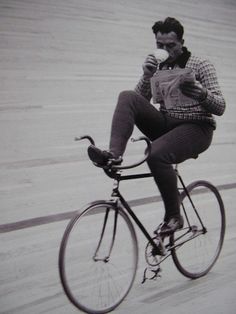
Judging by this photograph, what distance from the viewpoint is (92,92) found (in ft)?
21.5

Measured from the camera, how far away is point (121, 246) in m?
3.12

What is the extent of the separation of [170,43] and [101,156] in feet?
2.71

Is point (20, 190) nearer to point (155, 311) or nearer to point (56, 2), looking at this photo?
point (155, 311)

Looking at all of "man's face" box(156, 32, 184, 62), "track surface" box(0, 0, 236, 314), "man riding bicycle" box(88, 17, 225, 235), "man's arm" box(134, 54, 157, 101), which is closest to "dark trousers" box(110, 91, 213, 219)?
"man riding bicycle" box(88, 17, 225, 235)

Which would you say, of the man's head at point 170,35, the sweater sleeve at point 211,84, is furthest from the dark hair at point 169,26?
the sweater sleeve at point 211,84

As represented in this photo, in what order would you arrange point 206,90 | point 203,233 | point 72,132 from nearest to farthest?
1. point 206,90
2. point 203,233
3. point 72,132

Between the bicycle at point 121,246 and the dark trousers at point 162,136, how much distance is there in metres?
0.10

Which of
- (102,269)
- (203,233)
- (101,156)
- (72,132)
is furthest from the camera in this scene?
(72,132)

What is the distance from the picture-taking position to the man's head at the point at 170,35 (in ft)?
10.2

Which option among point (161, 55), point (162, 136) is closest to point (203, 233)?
point (162, 136)

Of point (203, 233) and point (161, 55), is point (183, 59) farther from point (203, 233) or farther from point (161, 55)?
point (203, 233)

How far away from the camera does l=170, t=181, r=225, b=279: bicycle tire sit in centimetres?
347

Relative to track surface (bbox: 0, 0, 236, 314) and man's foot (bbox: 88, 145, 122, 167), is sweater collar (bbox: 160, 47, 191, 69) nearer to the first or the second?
man's foot (bbox: 88, 145, 122, 167)

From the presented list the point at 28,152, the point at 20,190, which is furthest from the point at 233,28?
the point at 20,190
